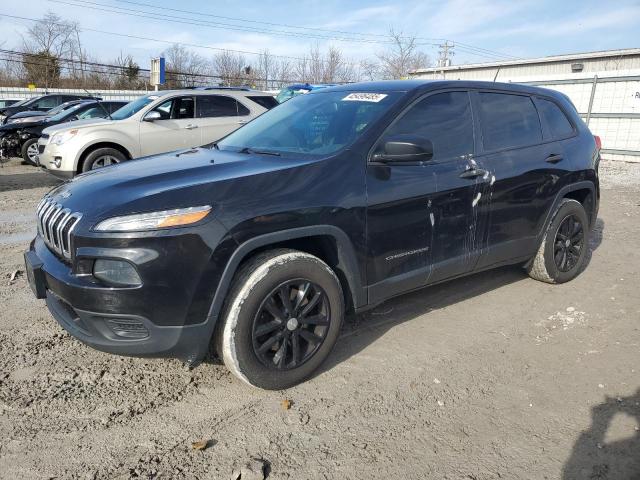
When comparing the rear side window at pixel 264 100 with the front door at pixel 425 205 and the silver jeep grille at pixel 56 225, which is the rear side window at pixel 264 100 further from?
the silver jeep grille at pixel 56 225

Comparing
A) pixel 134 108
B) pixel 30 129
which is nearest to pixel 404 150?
pixel 134 108

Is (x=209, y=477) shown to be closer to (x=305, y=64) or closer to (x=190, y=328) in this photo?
(x=190, y=328)

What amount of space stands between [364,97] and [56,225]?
7.17ft

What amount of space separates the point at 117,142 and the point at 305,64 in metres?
38.6

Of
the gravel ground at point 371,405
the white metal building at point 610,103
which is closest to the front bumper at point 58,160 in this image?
the gravel ground at point 371,405

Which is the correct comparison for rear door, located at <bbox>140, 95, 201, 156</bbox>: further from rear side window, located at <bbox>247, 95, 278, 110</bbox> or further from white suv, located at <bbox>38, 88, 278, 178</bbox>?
rear side window, located at <bbox>247, 95, 278, 110</bbox>

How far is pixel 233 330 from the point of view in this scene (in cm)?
268

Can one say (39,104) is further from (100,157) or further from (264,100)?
(264,100)

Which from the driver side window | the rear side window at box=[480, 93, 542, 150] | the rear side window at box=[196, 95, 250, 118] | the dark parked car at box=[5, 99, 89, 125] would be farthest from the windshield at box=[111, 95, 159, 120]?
the rear side window at box=[480, 93, 542, 150]

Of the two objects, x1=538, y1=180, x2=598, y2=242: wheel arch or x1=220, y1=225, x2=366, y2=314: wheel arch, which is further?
x1=538, y1=180, x2=598, y2=242: wheel arch

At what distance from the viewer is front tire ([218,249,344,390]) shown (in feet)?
8.86

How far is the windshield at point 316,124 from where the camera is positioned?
11.1 ft

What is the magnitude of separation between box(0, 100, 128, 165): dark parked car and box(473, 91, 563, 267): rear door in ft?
34.7

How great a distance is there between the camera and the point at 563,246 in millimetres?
4711
